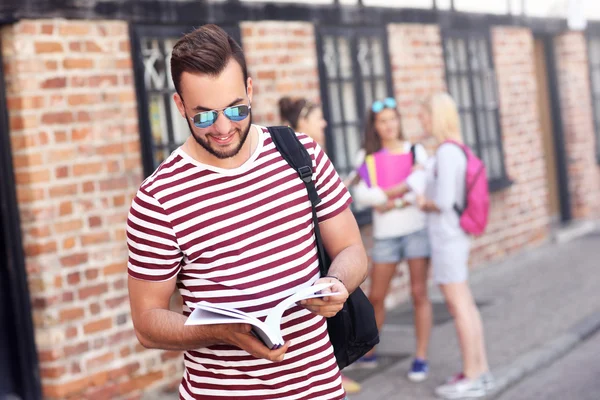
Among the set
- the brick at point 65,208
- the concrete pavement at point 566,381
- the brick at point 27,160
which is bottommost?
the concrete pavement at point 566,381

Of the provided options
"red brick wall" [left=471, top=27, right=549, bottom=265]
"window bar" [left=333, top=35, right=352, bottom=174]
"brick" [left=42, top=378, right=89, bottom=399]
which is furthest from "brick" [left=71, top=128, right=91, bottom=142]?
"red brick wall" [left=471, top=27, right=549, bottom=265]

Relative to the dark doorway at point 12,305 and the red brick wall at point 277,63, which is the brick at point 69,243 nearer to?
the dark doorway at point 12,305

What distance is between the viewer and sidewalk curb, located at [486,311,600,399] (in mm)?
6699

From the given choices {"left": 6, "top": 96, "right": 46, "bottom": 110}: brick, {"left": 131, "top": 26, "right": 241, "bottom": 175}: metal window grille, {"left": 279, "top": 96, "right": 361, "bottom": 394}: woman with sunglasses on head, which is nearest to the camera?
{"left": 6, "top": 96, "right": 46, "bottom": 110}: brick

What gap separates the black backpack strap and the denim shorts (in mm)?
3879

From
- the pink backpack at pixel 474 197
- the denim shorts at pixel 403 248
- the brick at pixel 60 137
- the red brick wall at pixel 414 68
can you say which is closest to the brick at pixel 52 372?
the brick at pixel 60 137

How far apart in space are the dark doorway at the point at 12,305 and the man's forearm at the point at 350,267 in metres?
3.55

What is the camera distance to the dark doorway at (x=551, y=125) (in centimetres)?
1440

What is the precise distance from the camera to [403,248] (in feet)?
22.6

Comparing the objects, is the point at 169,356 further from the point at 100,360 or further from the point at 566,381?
the point at 566,381

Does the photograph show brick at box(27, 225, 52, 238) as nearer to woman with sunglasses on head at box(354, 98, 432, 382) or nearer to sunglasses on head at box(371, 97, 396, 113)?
woman with sunglasses on head at box(354, 98, 432, 382)

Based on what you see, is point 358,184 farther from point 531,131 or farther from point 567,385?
point 531,131

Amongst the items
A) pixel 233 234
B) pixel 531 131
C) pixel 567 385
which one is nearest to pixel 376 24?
pixel 531 131

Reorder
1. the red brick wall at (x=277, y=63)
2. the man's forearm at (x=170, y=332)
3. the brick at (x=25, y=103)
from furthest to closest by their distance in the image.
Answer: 1. the red brick wall at (x=277, y=63)
2. the brick at (x=25, y=103)
3. the man's forearm at (x=170, y=332)
